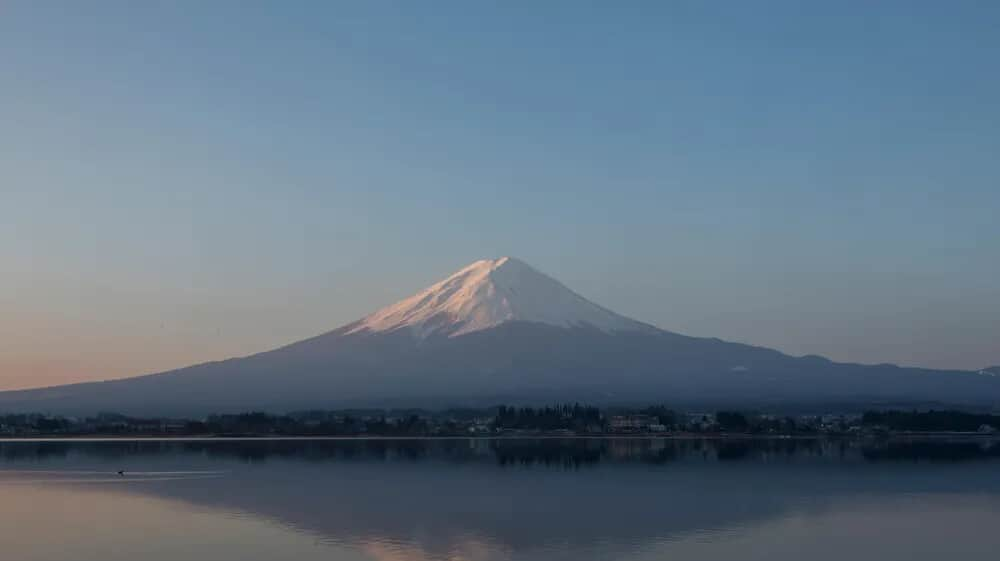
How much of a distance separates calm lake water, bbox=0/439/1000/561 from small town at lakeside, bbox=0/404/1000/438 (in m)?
22.9

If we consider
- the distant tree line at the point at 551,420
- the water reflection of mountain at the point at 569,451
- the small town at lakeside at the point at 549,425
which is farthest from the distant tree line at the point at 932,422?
the distant tree line at the point at 551,420

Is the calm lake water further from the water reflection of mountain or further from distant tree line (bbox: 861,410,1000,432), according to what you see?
distant tree line (bbox: 861,410,1000,432)

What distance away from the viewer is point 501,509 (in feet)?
61.8

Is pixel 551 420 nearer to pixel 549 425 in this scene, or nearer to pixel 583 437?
pixel 549 425

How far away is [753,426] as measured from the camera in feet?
192

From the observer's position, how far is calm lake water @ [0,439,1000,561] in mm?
14844

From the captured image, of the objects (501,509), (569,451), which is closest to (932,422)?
(569,451)

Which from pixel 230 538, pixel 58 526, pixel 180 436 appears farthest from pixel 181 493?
pixel 180 436

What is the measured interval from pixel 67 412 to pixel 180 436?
92.1ft

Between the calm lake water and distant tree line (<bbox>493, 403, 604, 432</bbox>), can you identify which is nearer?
the calm lake water

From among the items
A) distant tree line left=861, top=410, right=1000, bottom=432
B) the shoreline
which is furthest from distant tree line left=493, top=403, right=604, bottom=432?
distant tree line left=861, top=410, right=1000, bottom=432

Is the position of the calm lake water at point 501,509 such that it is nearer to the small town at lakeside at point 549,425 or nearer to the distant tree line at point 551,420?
the small town at lakeside at point 549,425

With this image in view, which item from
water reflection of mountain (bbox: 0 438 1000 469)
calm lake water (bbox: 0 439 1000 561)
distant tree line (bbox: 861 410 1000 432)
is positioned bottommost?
calm lake water (bbox: 0 439 1000 561)

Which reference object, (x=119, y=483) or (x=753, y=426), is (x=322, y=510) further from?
(x=753, y=426)
